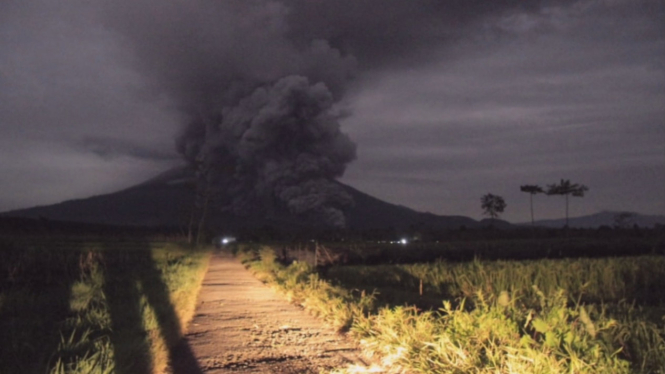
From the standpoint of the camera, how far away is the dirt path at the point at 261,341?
6594 mm

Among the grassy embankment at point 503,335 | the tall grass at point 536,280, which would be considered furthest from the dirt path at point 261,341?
the tall grass at point 536,280

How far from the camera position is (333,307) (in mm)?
9820

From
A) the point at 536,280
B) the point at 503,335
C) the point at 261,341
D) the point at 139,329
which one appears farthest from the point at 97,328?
the point at 536,280

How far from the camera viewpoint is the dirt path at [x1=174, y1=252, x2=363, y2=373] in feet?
21.6

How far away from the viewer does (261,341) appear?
8055mm

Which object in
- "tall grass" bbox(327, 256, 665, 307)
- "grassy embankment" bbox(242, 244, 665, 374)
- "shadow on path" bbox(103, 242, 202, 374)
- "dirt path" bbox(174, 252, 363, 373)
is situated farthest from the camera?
"tall grass" bbox(327, 256, 665, 307)

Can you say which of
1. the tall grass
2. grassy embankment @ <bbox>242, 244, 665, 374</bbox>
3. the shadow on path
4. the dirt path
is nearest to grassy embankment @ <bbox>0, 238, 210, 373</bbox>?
the shadow on path

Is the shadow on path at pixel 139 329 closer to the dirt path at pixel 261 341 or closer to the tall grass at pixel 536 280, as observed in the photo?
the dirt path at pixel 261 341

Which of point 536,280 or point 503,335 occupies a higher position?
point 536,280

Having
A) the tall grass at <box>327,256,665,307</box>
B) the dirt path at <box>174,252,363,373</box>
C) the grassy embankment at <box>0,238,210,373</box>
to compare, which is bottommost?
the dirt path at <box>174,252,363,373</box>

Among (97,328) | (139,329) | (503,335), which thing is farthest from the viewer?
(139,329)

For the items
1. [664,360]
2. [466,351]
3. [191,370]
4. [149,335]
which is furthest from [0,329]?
[664,360]

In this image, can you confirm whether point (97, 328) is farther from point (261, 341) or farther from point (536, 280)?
point (536, 280)

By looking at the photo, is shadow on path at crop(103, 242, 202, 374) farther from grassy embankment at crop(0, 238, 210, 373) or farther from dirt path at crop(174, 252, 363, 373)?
dirt path at crop(174, 252, 363, 373)
